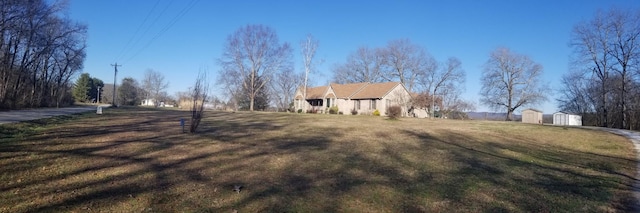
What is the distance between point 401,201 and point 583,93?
48413mm

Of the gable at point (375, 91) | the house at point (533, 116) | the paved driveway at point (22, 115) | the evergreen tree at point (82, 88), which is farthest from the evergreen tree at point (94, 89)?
the house at point (533, 116)

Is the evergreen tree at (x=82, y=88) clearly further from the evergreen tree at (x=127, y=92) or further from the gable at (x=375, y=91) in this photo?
the gable at (x=375, y=91)

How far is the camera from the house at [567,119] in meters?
33.7

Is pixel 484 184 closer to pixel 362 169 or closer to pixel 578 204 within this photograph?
pixel 578 204

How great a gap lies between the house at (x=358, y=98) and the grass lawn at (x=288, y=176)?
29.2m

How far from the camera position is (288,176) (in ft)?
21.7

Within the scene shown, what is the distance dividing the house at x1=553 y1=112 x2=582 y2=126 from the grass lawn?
89.9 ft

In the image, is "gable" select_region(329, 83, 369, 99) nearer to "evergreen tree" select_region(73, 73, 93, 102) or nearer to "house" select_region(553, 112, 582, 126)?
"house" select_region(553, 112, 582, 126)

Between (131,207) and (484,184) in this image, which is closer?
(131,207)

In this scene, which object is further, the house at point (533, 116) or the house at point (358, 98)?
the house at point (358, 98)

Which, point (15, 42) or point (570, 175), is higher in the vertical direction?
point (15, 42)

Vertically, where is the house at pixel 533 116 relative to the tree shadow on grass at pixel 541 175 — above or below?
above

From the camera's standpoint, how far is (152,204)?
486 centimetres

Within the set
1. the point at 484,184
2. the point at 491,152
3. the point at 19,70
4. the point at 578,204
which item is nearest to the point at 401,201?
the point at 484,184
